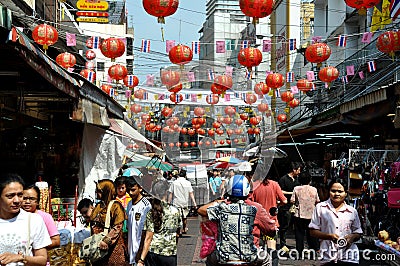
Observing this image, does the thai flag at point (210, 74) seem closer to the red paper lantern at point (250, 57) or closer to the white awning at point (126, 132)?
the white awning at point (126, 132)

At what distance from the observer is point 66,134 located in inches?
627

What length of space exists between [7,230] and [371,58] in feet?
70.4

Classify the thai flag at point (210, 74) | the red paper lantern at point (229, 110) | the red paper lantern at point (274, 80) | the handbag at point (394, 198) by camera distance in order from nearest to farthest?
the thai flag at point (210, 74)
the red paper lantern at point (229, 110)
the handbag at point (394, 198)
the red paper lantern at point (274, 80)

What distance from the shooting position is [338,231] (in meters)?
6.38

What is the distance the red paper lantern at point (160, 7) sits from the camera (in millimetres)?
10719

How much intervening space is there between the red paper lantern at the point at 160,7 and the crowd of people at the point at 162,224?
4.02 metres

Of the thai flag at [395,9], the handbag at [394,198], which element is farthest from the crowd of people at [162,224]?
the thai flag at [395,9]

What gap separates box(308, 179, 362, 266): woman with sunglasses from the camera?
20.7ft

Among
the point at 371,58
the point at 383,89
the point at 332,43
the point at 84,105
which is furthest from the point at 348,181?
the point at 332,43

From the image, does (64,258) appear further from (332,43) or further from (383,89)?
(332,43)

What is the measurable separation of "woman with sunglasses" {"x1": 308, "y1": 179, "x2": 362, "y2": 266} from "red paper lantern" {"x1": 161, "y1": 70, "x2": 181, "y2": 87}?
2.37 m

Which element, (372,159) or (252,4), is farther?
(372,159)

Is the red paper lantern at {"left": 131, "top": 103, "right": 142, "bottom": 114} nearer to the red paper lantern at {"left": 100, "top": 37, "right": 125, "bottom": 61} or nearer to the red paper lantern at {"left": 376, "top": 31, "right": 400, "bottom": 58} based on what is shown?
the red paper lantern at {"left": 100, "top": 37, "right": 125, "bottom": 61}

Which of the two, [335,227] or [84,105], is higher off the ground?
[84,105]
